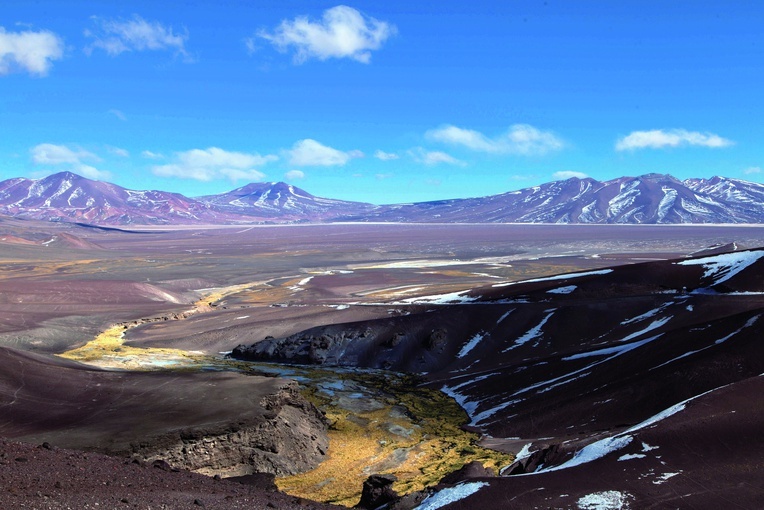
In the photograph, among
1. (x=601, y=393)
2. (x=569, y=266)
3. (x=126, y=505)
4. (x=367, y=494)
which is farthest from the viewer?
(x=569, y=266)

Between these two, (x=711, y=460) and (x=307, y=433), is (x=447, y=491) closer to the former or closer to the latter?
(x=711, y=460)

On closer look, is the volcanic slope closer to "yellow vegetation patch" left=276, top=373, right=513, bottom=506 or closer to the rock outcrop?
"yellow vegetation patch" left=276, top=373, right=513, bottom=506

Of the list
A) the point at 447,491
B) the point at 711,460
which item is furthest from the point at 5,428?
the point at 711,460

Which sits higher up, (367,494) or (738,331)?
(738,331)

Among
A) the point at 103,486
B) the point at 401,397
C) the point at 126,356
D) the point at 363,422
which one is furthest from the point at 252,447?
the point at 126,356

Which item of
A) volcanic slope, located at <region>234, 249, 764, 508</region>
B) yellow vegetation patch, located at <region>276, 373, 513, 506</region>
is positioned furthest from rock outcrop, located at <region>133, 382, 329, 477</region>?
volcanic slope, located at <region>234, 249, 764, 508</region>

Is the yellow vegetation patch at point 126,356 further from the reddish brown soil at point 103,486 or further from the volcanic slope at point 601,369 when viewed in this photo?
the reddish brown soil at point 103,486
